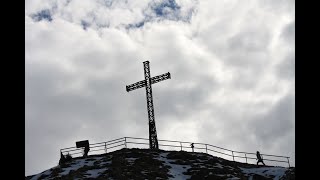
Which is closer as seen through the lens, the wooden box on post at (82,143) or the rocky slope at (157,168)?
the rocky slope at (157,168)

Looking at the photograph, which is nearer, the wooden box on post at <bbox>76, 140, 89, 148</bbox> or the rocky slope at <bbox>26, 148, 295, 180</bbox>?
the rocky slope at <bbox>26, 148, 295, 180</bbox>

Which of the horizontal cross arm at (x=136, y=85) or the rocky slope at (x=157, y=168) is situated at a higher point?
the horizontal cross arm at (x=136, y=85)

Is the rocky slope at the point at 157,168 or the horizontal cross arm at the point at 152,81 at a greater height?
the horizontal cross arm at the point at 152,81

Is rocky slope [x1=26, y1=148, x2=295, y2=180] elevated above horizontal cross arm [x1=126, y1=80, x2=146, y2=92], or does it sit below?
below

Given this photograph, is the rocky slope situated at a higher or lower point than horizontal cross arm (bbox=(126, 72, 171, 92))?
lower

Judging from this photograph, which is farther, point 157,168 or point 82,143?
point 82,143

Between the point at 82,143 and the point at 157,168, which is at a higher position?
the point at 82,143
